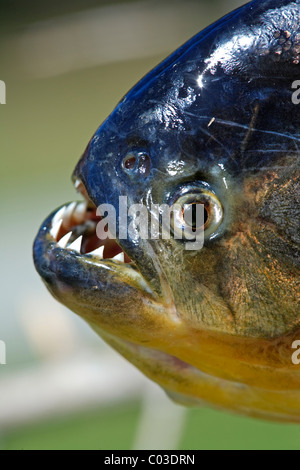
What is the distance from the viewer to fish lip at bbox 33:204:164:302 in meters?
1.18

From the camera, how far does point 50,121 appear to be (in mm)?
8352

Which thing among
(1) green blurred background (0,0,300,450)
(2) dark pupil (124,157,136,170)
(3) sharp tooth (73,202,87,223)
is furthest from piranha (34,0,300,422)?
(1) green blurred background (0,0,300,450)

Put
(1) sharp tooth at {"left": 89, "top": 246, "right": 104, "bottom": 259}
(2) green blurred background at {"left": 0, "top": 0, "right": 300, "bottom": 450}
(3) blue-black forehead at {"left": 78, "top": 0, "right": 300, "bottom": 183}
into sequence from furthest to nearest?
(2) green blurred background at {"left": 0, "top": 0, "right": 300, "bottom": 450}
(1) sharp tooth at {"left": 89, "top": 246, "right": 104, "bottom": 259}
(3) blue-black forehead at {"left": 78, "top": 0, "right": 300, "bottom": 183}

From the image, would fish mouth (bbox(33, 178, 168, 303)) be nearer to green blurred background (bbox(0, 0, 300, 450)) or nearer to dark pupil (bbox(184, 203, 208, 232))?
dark pupil (bbox(184, 203, 208, 232))

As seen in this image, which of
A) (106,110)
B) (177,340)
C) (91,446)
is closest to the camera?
(177,340)

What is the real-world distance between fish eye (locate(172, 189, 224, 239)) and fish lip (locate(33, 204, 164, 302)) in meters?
0.10

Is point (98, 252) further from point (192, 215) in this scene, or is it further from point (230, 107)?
point (230, 107)

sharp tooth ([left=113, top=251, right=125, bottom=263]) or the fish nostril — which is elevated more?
the fish nostril

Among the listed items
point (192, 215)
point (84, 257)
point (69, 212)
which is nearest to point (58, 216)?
point (69, 212)

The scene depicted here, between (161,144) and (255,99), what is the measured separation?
6.5 inches

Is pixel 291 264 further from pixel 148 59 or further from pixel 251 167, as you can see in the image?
pixel 148 59

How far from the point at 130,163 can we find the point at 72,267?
0.20 metres

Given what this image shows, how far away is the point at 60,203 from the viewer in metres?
5.63
